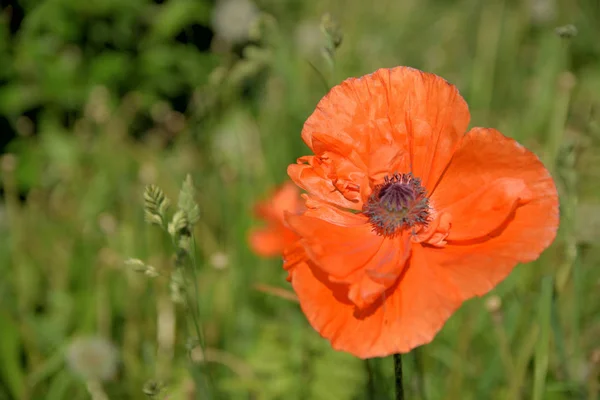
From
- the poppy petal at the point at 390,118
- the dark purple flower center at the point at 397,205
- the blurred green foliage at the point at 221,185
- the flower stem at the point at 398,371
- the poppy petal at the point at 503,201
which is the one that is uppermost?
the poppy petal at the point at 390,118

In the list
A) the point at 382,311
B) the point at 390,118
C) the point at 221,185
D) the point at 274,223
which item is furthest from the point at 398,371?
the point at 221,185

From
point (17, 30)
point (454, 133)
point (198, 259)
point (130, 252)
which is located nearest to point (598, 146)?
point (198, 259)

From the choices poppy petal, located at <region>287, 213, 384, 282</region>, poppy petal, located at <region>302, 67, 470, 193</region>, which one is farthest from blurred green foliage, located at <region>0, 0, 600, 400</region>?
poppy petal, located at <region>287, 213, 384, 282</region>

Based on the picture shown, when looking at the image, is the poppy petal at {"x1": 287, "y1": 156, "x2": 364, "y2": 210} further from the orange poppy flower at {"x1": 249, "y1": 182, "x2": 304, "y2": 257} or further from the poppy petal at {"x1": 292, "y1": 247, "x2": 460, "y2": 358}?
the orange poppy flower at {"x1": 249, "y1": 182, "x2": 304, "y2": 257}

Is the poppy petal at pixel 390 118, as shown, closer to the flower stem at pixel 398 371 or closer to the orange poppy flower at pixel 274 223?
A: the flower stem at pixel 398 371

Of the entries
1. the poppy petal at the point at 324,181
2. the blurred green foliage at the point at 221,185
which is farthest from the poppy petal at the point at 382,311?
the blurred green foliage at the point at 221,185

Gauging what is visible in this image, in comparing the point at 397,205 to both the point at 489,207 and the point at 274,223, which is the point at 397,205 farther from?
the point at 274,223
